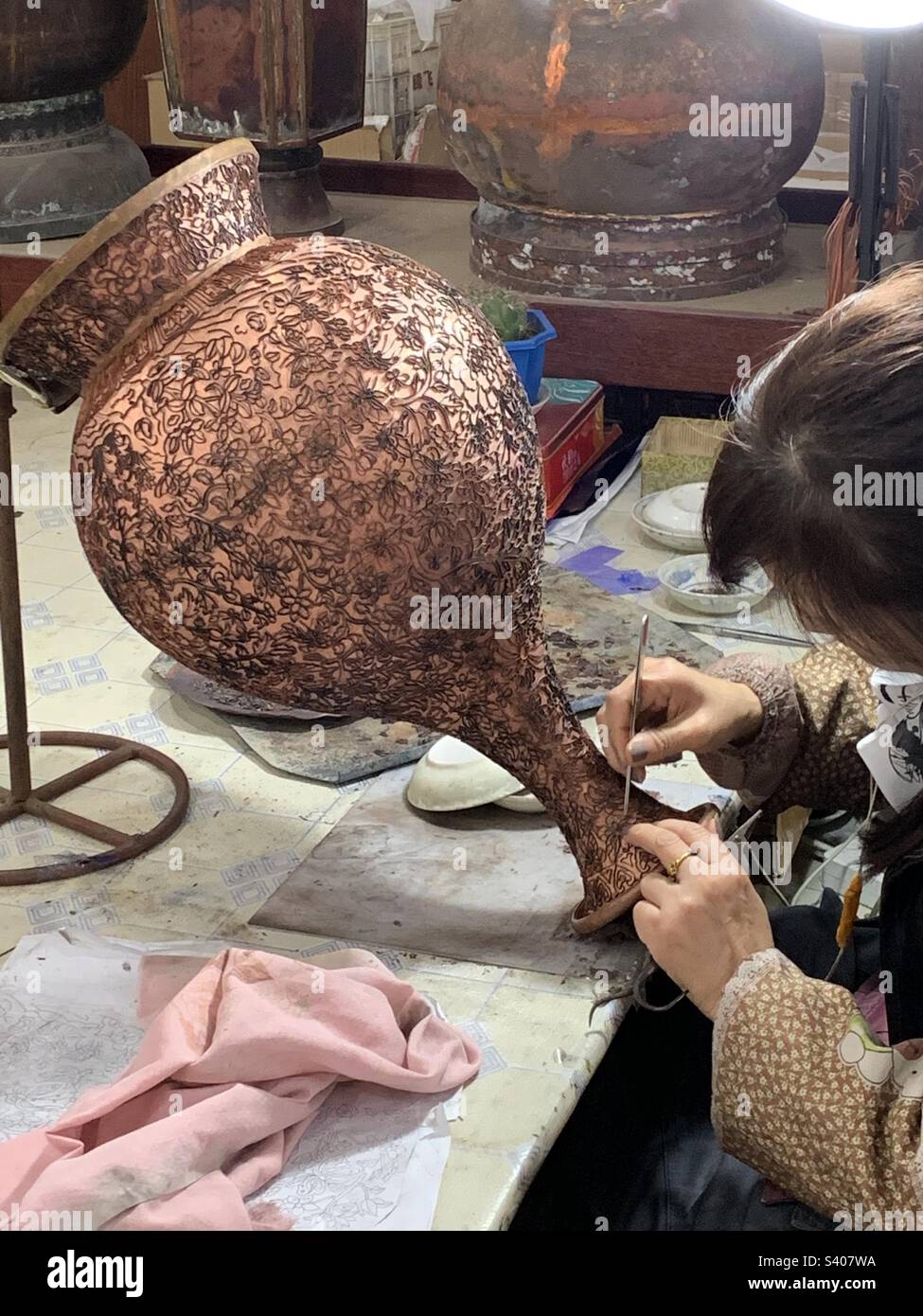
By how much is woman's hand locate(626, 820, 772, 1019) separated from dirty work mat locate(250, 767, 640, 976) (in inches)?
3.5

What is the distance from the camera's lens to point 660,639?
1.89 meters

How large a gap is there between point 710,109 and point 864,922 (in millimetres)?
1342

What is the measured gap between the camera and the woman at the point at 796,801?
1038 millimetres

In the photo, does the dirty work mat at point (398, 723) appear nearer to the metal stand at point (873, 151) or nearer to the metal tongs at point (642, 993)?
the metal tongs at point (642, 993)

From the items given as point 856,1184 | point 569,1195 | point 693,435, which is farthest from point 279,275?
point 693,435

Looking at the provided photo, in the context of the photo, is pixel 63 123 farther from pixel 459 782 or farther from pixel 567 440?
pixel 459 782

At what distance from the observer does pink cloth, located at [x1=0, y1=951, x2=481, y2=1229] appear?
3.39 ft

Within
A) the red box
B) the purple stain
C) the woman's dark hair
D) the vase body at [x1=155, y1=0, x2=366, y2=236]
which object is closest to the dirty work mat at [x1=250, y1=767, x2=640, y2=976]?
the woman's dark hair

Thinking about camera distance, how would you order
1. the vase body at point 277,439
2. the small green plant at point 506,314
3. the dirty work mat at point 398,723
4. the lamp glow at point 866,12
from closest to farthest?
the vase body at point 277,439
the lamp glow at point 866,12
the dirty work mat at point 398,723
the small green plant at point 506,314

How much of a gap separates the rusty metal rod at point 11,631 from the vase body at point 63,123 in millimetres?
1362

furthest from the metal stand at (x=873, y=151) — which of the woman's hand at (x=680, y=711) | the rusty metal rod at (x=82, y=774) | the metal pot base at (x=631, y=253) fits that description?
the rusty metal rod at (x=82, y=774)

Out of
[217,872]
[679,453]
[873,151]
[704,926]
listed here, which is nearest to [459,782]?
[217,872]

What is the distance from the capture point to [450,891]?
1.43 meters

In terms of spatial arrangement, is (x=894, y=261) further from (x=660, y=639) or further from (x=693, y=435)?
(x=660, y=639)
